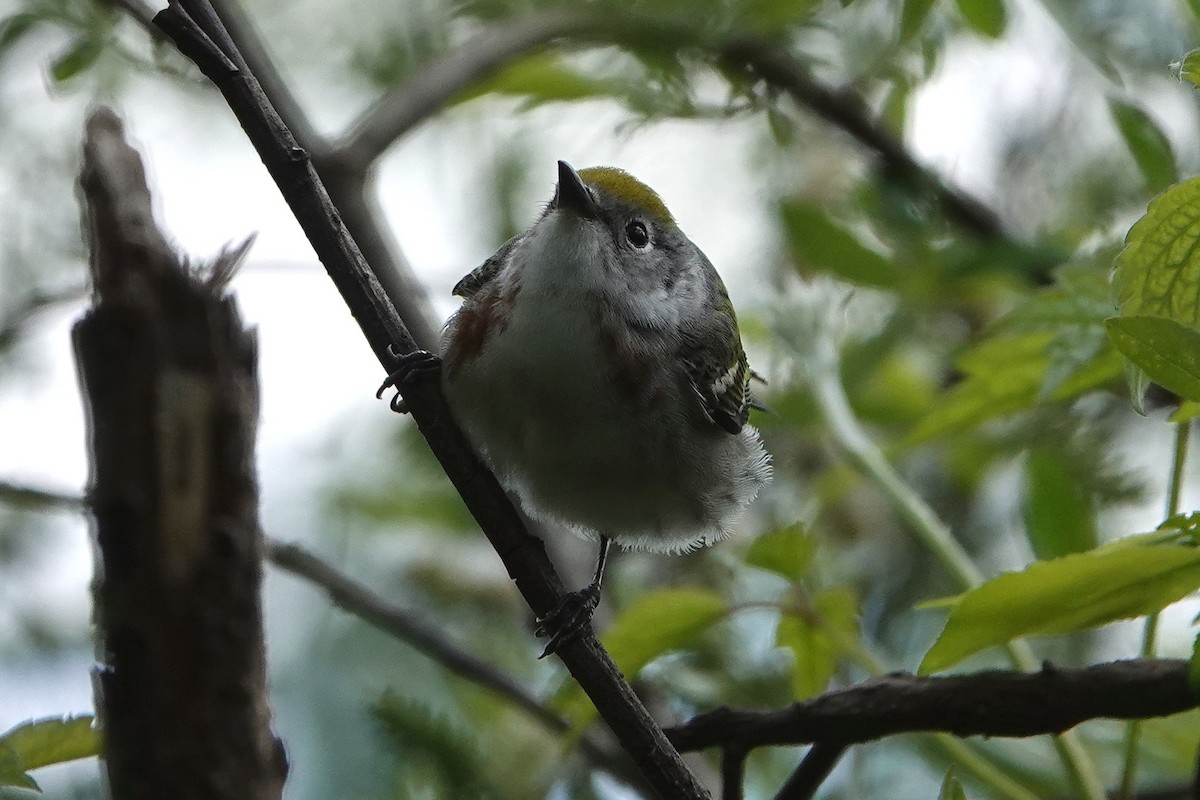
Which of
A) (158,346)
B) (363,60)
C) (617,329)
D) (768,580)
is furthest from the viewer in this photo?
(363,60)

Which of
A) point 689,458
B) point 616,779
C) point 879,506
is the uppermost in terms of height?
point 879,506

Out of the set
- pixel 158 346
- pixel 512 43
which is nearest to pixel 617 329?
pixel 512 43

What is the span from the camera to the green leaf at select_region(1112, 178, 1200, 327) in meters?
1.71

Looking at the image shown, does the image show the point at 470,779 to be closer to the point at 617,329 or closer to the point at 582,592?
the point at 582,592

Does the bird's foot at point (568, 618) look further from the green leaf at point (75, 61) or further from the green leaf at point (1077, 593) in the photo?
the green leaf at point (75, 61)

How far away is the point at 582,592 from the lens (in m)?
2.91

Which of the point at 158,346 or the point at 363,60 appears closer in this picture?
the point at 158,346

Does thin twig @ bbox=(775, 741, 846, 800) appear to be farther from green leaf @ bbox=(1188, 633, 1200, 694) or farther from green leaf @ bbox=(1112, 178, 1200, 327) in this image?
green leaf @ bbox=(1112, 178, 1200, 327)

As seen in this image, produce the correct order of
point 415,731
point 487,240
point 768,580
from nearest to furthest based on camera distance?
1. point 415,731
2. point 768,580
3. point 487,240

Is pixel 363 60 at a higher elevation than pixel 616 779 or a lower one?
higher

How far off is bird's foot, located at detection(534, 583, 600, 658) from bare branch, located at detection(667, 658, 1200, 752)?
0.38 m

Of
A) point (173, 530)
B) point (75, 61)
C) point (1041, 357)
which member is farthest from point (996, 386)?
point (75, 61)

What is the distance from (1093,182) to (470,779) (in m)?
3.54

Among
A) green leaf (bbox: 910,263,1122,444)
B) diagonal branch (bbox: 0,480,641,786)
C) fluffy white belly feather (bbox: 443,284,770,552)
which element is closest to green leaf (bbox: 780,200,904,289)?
fluffy white belly feather (bbox: 443,284,770,552)
